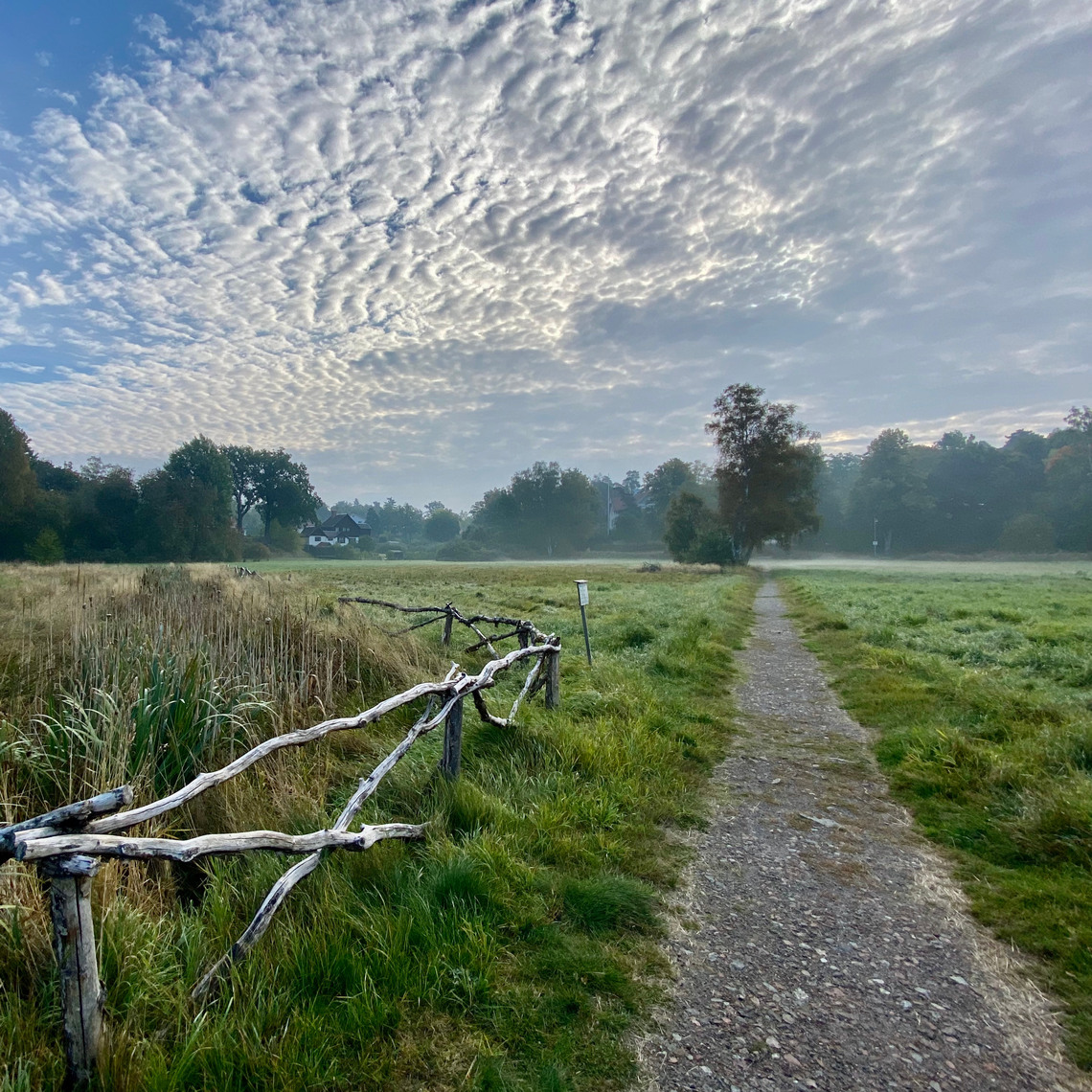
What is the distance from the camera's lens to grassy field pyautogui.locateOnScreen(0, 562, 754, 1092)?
2.56 metres

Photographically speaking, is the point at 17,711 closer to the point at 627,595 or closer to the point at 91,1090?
the point at 91,1090

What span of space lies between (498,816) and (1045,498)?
358 feet

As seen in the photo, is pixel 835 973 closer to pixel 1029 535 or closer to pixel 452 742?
pixel 452 742

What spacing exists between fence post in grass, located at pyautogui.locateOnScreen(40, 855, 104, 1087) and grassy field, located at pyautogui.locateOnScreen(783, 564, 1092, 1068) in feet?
13.8

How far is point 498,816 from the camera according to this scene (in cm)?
448

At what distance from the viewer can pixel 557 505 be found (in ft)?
408

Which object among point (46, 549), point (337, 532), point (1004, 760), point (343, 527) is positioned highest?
point (343, 527)

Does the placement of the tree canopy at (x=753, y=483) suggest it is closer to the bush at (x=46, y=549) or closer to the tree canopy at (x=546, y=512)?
the bush at (x=46, y=549)

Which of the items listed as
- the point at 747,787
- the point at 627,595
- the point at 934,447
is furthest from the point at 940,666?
the point at 934,447

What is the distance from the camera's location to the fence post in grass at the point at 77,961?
2111 millimetres

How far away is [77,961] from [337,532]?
440 ft

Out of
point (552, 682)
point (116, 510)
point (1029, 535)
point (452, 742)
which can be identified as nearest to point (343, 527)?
point (116, 510)

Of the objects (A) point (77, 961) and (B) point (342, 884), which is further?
(B) point (342, 884)

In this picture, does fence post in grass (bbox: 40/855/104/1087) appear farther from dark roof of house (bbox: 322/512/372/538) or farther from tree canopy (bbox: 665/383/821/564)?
dark roof of house (bbox: 322/512/372/538)
